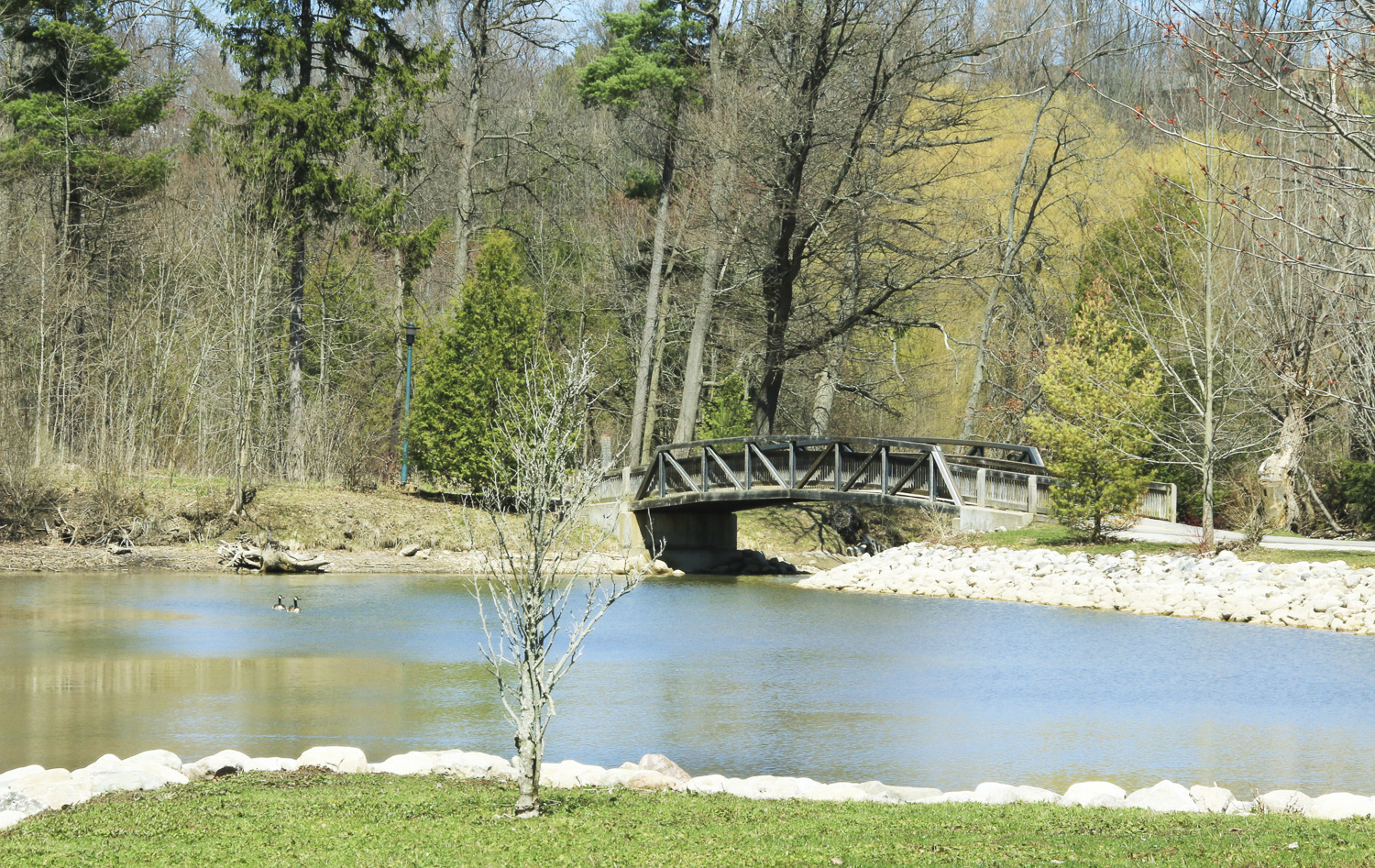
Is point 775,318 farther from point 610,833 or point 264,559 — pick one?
point 610,833

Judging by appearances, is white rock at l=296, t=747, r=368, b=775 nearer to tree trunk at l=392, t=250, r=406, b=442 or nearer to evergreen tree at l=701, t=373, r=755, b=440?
tree trunk at l=392, t=250, r=406, b=442

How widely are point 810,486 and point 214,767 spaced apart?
17985 millimetres

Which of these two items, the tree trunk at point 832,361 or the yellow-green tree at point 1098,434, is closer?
the yellow-green tree at point 1098,434

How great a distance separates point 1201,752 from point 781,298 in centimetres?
1929

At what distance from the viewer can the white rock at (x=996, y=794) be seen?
746 cm

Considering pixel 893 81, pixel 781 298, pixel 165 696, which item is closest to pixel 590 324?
pixel 781 298

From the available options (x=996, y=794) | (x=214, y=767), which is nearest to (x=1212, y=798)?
(x=996, y=794)

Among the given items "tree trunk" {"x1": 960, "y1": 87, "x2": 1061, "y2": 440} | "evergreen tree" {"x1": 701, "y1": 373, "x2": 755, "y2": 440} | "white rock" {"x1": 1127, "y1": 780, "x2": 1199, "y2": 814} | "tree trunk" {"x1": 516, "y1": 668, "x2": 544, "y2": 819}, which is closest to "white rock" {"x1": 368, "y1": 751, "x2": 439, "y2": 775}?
"tree trunk" {"x1": 516, "y1": 668, "x2": 544, "y2": 819}

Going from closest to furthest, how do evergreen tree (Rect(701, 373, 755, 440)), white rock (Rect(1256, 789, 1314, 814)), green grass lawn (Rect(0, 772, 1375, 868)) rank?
green grass lawn (Rect(0, 772, 1375, 868)) → white rock (Rect(1256, 789, 1314, 814)) → evergreen tree (Rect(701, 373, 755, 440))

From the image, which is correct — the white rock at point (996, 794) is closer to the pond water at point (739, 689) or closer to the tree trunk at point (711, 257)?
the pond water at point (739, 689)

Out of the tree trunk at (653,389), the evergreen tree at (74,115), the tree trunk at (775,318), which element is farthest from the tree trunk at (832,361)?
the evergreen tree at (74,115)

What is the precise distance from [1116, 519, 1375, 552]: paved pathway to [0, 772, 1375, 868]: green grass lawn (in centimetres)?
1619

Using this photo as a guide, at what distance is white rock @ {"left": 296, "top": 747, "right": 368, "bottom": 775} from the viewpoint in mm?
7821

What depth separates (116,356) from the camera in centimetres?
2530
